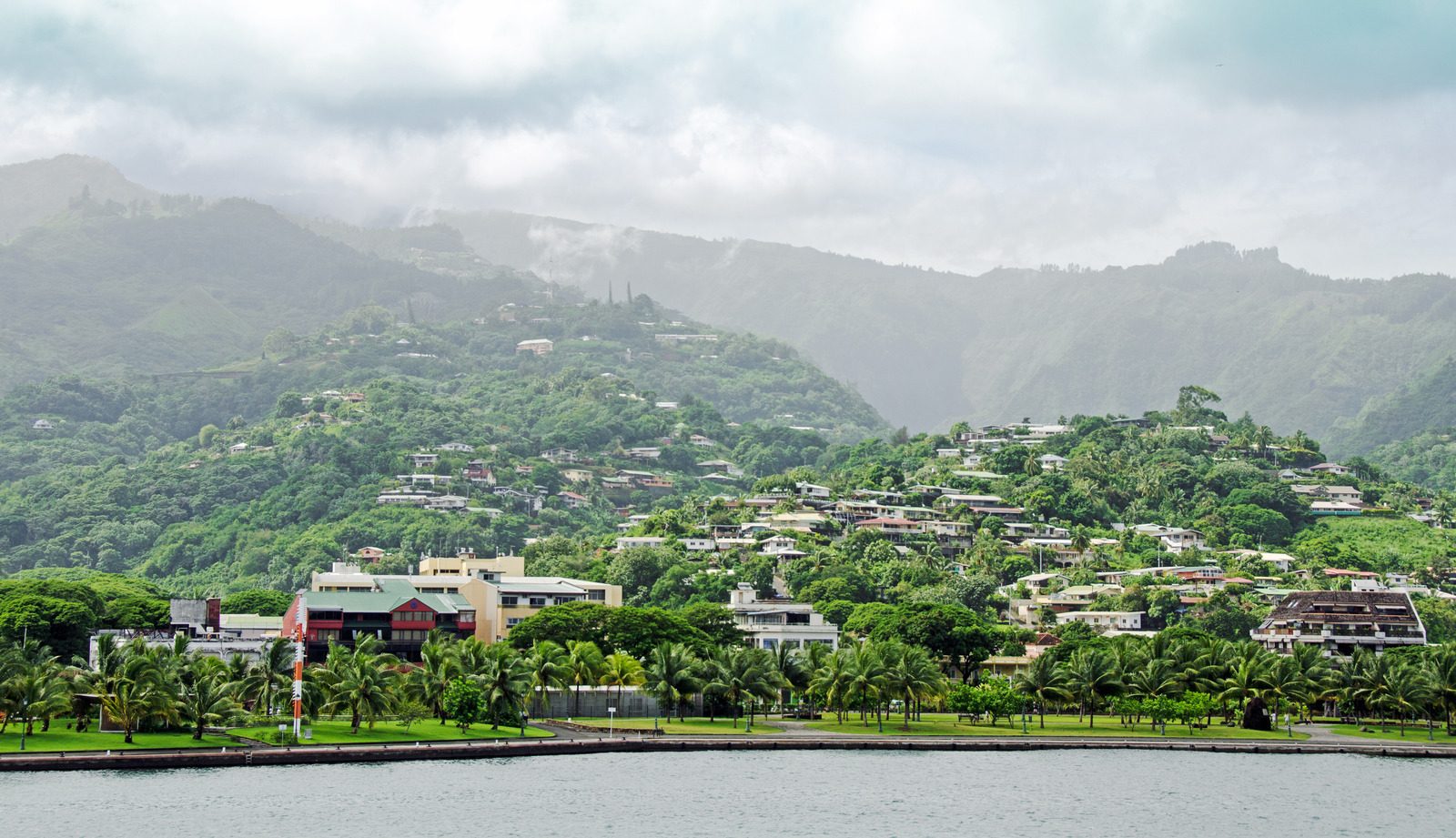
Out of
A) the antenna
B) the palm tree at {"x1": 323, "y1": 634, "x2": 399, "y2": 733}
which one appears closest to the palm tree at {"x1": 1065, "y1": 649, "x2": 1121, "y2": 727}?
the palm tree at {"x1": 323, "y1": 634, "x2": 399, "y2": 733}

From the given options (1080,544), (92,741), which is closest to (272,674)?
(92,741)

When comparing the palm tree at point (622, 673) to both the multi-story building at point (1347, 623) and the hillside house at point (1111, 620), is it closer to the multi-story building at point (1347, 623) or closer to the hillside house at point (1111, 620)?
the multi-story building at point (1347, 623)

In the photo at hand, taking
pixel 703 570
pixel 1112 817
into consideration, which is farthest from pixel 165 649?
pixel 703 570

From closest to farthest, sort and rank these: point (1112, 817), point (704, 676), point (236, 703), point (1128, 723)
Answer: point (1112, 817)
point (236, 703)
point (704, 676)
point (1128, 723)

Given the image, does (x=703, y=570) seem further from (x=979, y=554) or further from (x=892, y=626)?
(x=892, y=626)

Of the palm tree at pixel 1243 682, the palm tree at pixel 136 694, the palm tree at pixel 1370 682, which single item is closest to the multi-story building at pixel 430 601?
the palm tree at pixel 136 694

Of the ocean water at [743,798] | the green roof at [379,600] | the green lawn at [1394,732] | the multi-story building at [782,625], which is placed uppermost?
the green roof at [379,600]
